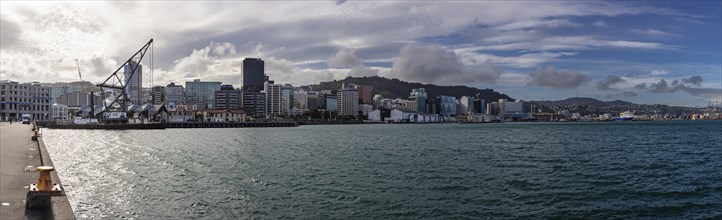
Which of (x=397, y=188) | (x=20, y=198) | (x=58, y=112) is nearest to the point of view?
(x=20, y=198)

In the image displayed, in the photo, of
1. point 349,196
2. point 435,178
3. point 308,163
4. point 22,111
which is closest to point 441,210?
point 349,196

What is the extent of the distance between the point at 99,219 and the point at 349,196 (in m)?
8.14

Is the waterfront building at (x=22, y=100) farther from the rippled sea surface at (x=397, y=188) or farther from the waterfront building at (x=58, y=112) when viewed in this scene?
the rippled sea surface at (x=397, y=188)

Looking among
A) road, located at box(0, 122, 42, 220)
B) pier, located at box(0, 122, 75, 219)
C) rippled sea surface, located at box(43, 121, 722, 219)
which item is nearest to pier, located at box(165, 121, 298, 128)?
rippled sea surface, located at box(43, 121, 722, 219)

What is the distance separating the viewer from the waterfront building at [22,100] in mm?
127938

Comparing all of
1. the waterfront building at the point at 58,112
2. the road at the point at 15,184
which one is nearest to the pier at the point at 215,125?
the waterfront building at the point at 58,112

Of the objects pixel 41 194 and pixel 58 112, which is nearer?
pixel 41 194

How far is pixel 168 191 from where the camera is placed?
779 inches

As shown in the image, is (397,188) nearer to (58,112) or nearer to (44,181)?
(44,181)

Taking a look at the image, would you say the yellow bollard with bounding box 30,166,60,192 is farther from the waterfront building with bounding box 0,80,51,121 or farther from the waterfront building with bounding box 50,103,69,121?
the waterfront building with bounding box 50,103,69,121

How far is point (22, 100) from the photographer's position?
436 feet

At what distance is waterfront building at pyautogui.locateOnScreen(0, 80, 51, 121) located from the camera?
127938 mm

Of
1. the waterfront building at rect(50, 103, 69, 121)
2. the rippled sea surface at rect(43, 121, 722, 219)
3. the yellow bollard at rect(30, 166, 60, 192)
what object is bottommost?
the rippled sea surface at rect(43, 121, 722, 219)

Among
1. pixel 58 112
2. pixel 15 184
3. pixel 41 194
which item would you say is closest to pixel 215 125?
pixel 58 112
